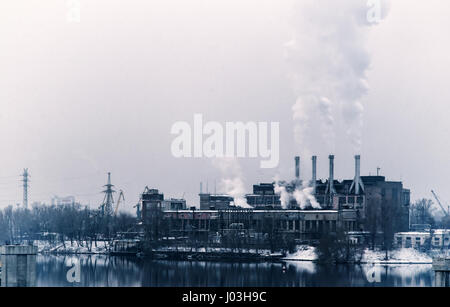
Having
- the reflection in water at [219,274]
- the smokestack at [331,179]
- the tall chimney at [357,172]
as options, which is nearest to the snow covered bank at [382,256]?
the reflection in water at [219,274]

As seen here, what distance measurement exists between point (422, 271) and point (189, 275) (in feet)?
14.5

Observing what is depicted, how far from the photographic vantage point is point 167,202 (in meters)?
25.8

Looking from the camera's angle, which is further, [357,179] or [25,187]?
[25,187]

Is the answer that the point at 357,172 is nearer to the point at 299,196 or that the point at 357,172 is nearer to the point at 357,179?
the point at 357,179

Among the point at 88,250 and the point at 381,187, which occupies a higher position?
the point at 381,187

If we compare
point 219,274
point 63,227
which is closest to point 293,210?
point 63,227

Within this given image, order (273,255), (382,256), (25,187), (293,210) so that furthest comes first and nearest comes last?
1. (25,187)
2. (293,210)
3. (273,255)
4. (382,256)

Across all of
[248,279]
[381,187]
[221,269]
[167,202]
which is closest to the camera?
[248,279]

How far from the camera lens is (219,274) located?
48.9 feet

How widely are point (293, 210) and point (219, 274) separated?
758 centimetres

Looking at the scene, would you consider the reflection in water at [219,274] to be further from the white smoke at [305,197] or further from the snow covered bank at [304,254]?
the white smoke at [305,197]
